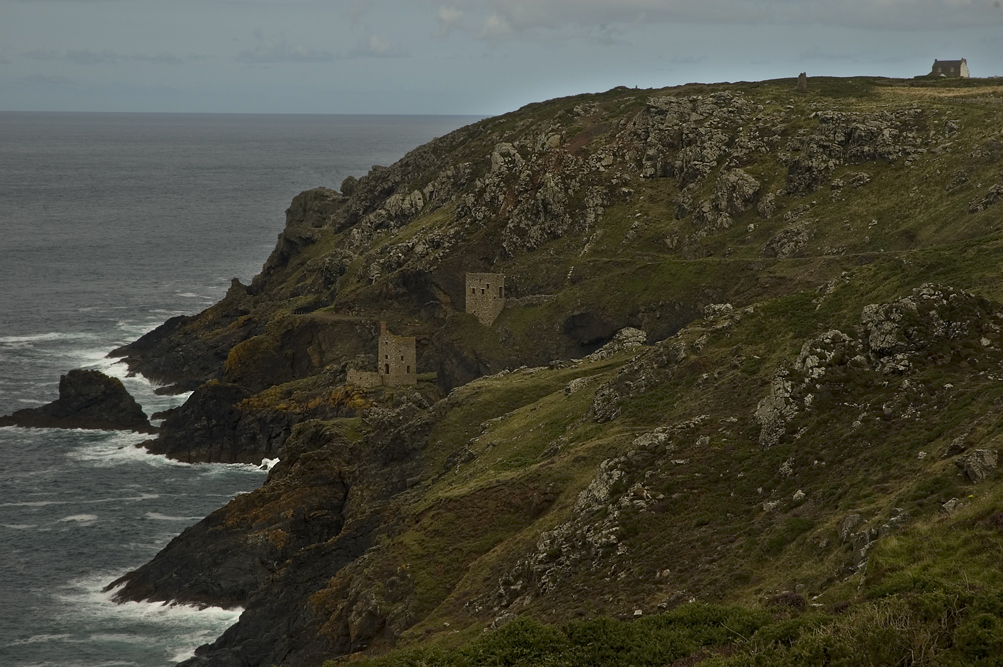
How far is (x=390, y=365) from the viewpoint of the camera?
95688 millimetres

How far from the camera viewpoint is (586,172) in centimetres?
11644

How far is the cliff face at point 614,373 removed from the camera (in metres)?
43.2

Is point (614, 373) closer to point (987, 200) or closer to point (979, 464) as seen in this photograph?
point (987, 200)

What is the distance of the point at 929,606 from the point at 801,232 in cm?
6986

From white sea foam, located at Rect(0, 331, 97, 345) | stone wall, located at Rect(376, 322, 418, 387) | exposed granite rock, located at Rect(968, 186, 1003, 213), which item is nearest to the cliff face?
exposed granite rock, located at Rect(968, 186, 1003, 213)

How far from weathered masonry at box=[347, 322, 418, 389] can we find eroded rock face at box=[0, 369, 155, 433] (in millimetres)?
23869

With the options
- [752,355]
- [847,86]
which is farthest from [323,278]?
[752,355]

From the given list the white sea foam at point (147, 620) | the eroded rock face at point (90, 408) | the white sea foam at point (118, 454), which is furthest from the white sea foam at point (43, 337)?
the white sea foam at point (147, 620)

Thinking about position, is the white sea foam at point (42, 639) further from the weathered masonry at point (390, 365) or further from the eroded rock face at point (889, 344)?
the eroded rock face at point (889, 344)

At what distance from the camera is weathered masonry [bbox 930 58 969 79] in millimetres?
139125

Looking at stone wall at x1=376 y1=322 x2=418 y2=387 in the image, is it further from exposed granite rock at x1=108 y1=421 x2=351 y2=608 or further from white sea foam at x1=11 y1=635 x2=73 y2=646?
white sea foam at x1=11 y1=635 x2=73 y2=646

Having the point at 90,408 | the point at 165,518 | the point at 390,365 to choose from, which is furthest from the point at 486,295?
the point at 90,408

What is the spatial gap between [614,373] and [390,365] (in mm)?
27971

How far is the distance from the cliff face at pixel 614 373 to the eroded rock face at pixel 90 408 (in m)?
6.12
